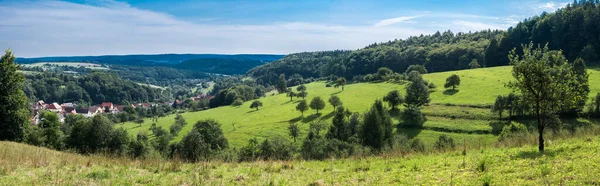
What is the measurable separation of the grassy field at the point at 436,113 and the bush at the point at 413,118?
4.26 feet

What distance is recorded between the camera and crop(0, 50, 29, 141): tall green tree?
2944 cm

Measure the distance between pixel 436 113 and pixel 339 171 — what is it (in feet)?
195

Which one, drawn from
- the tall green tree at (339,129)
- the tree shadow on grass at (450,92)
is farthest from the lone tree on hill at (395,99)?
the tall green tree at (339,129)

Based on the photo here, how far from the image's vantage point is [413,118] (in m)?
60.8

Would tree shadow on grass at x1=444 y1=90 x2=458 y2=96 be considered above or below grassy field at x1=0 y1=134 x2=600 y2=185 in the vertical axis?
below

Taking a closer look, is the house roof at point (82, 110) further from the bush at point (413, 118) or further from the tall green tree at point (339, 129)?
the bush at point (413, 118)

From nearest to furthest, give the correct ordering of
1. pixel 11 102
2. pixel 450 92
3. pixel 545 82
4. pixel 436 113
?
1. pixel 545 82
2. pixel 11 102
3. pixel 436 113
4. pixel 450 92

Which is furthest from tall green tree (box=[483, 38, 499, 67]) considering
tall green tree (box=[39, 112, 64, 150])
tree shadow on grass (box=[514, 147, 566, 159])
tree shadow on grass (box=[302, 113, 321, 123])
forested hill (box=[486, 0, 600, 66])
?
tall green tree (box=[39, 112, 64, 150])

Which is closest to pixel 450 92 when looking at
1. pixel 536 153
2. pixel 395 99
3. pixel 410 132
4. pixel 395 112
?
pixel 395 99

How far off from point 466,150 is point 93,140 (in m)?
51.5

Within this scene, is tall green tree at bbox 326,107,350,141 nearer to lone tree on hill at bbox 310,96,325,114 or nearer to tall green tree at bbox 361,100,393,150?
tall green tree at bbox 361,100,393,150

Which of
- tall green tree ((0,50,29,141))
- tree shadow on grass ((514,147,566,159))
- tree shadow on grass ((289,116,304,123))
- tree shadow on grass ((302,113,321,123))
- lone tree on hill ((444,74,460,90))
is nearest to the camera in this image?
tree shadow on grass ((514,147,566,159))

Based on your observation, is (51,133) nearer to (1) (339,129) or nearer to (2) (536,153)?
(1) (339,129)

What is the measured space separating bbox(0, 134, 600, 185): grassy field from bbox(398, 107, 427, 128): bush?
159 feet
